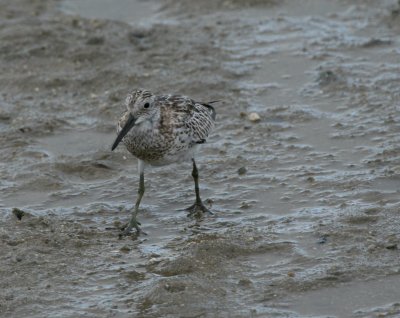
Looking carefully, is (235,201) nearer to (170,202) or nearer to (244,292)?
(170,202)

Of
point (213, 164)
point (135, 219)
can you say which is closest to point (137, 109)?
point (135, 219)

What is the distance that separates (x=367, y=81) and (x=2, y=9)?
266 inches

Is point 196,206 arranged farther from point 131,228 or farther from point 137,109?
point 137,109

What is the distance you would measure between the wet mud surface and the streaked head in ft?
3.53

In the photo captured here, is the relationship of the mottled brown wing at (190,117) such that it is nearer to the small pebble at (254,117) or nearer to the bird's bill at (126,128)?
the bird's bill at (126,128)

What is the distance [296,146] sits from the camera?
1088 cm

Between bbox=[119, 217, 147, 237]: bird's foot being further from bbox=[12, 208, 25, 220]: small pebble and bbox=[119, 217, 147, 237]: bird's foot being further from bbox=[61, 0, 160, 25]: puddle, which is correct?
bbox=[61, 0, 160, 25]: puddle

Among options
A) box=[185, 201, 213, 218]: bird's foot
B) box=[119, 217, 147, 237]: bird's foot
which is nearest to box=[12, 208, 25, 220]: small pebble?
box=[119, 217, 147, 237]: bird's foot

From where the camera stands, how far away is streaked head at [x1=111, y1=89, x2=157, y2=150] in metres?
8.88

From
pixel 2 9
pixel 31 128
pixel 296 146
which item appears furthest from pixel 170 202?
pixel 2 9

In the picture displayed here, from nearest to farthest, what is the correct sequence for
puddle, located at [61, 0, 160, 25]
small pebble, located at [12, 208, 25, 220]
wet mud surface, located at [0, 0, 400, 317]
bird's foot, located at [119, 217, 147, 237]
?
wet mud surface, located at [0, 0, 400, 317] < bird's foot, located at [119, 217, 147, 237] < small pebble, located at [12, 208, 25, 220] < puddle, located at [61, 0, 160, 25]

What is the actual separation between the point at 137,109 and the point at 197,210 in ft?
4.39

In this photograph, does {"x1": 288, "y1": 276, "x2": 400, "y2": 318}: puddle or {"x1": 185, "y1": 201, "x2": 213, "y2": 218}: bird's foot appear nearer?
{"x1": 288, "y1": 276, "x2": 400, "y2": 318}: puddle

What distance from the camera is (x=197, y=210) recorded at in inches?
375
